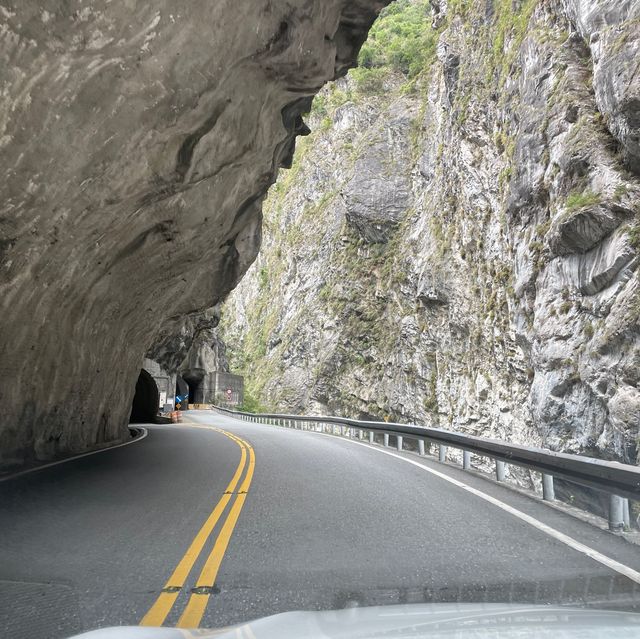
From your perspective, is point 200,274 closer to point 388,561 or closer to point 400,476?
point 400,476

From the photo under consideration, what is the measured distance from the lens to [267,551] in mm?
5016

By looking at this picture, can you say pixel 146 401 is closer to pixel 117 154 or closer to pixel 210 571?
pixel 117 154

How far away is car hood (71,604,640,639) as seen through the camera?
2559 mm

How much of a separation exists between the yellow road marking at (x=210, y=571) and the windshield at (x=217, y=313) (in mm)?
32

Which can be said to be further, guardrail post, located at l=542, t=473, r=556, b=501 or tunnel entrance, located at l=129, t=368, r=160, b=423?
tunnel entrance, located at l=129, t=368, r=160, b=423

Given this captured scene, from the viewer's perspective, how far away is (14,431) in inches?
424

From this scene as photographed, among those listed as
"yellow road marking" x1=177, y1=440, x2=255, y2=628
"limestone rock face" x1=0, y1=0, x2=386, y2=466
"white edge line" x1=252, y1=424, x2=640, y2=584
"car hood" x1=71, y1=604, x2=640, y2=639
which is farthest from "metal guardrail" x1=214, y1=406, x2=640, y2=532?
"limestone rock face" x1=0, y1=0, x2=386, y2=466

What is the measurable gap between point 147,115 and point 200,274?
28.7ft

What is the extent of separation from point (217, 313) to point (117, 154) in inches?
935

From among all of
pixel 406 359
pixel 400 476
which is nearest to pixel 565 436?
pixel 400 476

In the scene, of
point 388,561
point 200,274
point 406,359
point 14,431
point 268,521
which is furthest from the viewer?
point 406,359

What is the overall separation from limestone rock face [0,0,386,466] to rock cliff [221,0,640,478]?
30.9ft

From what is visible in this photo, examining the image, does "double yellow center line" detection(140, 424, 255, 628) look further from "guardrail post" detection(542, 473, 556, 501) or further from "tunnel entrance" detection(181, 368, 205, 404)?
"tunnel entrance" detection(181, 368, 205, 404)

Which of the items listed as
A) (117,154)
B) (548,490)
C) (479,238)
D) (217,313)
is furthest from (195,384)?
(548,490)
